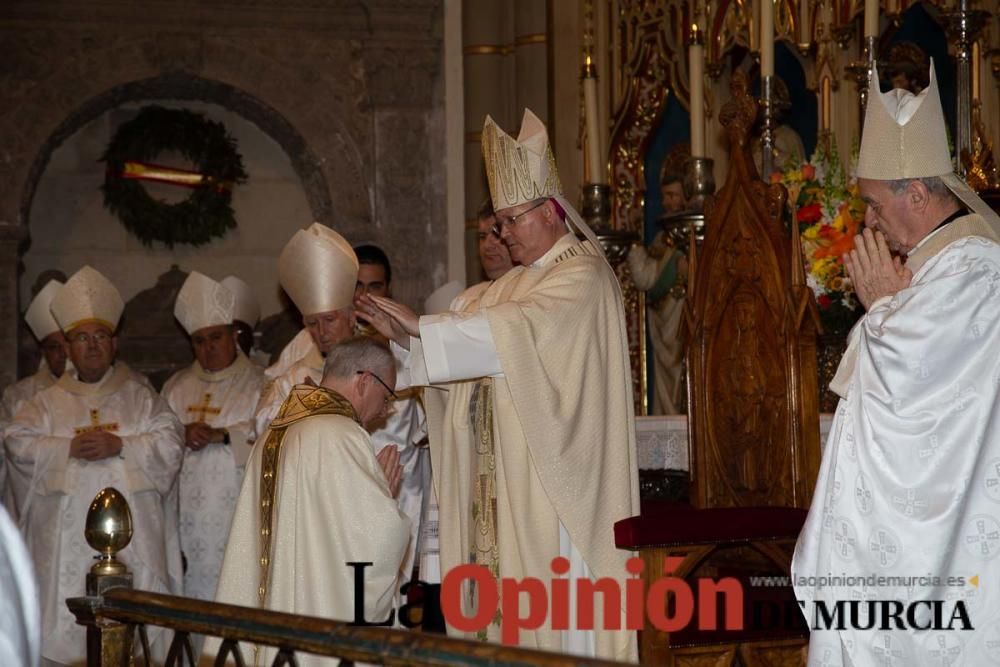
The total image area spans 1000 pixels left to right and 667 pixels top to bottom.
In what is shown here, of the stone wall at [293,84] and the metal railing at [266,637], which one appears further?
the stone wall at [293,84]

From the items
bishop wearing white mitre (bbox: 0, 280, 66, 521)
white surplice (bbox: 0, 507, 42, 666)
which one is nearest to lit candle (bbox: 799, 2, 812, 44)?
bishop wearing white mitre (bbox: 0, 280, 66, 521)

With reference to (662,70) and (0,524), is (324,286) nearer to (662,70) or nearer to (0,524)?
(662,70)

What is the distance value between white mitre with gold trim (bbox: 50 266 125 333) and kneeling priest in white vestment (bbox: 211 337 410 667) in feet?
10.6

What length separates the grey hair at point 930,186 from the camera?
3643 millimetres

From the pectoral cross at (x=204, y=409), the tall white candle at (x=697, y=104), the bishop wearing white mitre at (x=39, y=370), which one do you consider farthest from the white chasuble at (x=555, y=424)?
the bishop wearing white mitre at (x=39, y=370)

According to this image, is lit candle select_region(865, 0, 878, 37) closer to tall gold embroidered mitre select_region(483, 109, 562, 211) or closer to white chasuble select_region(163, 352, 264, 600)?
tall gold embroidered mitre select_region(483, 109, 562, 211)

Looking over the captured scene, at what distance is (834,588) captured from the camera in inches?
138

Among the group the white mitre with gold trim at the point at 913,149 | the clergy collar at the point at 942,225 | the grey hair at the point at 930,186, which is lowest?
the clergy collar at the point at 942,225

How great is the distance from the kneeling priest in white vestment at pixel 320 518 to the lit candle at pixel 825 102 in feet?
10.6

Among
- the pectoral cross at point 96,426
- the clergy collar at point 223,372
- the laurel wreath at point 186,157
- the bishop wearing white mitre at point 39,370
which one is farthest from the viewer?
the laurel wreath at point 186,157

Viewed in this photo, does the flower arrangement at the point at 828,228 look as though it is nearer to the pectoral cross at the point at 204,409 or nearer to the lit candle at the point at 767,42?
the lit candle at the point at 767,42

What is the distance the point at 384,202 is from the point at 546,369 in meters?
5.16

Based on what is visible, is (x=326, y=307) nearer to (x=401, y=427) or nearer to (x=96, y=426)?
(x=401, y=427)

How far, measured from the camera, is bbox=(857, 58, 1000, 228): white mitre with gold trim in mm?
3613
